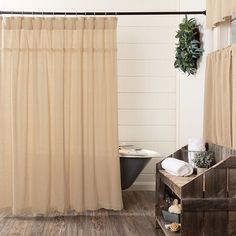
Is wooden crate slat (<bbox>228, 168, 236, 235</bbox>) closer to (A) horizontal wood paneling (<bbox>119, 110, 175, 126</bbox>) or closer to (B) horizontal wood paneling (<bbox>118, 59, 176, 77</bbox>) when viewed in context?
(A) horizontal wood paneling (<bbox>119, 110, 175, 126</bbox>)

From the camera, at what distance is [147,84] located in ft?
17.1

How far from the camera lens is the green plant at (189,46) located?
3857 mm

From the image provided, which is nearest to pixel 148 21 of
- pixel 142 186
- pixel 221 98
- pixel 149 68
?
pixel 149 68

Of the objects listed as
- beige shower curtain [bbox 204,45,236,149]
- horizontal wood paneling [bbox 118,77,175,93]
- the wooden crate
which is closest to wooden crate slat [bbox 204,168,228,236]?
the wooden crate

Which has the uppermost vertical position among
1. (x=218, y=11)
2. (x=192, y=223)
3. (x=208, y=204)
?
(x=218, y=11)

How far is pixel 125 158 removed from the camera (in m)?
4.33

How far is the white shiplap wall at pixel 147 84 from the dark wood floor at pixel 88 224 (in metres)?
1.16

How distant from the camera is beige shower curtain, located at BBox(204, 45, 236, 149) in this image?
295cm

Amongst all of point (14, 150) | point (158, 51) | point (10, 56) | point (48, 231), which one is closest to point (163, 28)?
point (158, 51)

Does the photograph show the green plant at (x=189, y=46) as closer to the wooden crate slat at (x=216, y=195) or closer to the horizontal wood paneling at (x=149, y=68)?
the horizontal wood paneling at (x=149, y=68)

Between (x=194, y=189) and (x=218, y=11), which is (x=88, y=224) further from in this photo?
(x=218, y=11)

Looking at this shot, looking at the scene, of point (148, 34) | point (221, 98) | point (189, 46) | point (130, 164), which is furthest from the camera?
point (148, 34)

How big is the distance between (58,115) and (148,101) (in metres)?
1.63

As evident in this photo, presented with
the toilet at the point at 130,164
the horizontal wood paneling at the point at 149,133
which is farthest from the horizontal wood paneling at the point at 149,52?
the toilet at the point at 130,164
